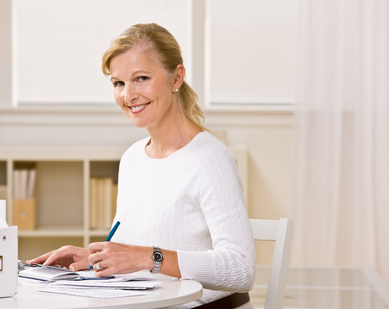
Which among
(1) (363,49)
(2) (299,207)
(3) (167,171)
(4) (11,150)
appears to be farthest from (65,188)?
(3) (167,171)

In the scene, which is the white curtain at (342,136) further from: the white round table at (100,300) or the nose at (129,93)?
the white round table at (100,300)

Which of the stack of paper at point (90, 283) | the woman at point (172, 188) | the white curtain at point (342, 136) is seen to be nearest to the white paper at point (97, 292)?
the stack of paper at point (90, 283)

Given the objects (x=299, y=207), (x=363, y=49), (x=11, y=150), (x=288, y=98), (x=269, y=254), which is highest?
(x=363, y=49)

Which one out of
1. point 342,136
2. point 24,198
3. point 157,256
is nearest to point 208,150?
point 157,256

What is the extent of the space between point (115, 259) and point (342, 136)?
2752 millimetres

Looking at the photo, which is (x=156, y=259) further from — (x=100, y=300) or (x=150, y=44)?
(x=150, y=44)

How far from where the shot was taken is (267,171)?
3.98 metres

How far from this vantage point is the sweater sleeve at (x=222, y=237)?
1.43 metres

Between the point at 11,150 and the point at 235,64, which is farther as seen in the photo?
the point at 235,64

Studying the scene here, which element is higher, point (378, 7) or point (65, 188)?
point (378, 7)

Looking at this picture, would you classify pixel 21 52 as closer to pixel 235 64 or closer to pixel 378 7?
pixel 235 64

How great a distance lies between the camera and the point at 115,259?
1334 millimetres

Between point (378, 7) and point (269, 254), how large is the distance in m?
1.49

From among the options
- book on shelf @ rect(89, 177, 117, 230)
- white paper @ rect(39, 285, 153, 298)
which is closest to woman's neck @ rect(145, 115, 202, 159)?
white paper @ rect(39, 285, 153, 298)
